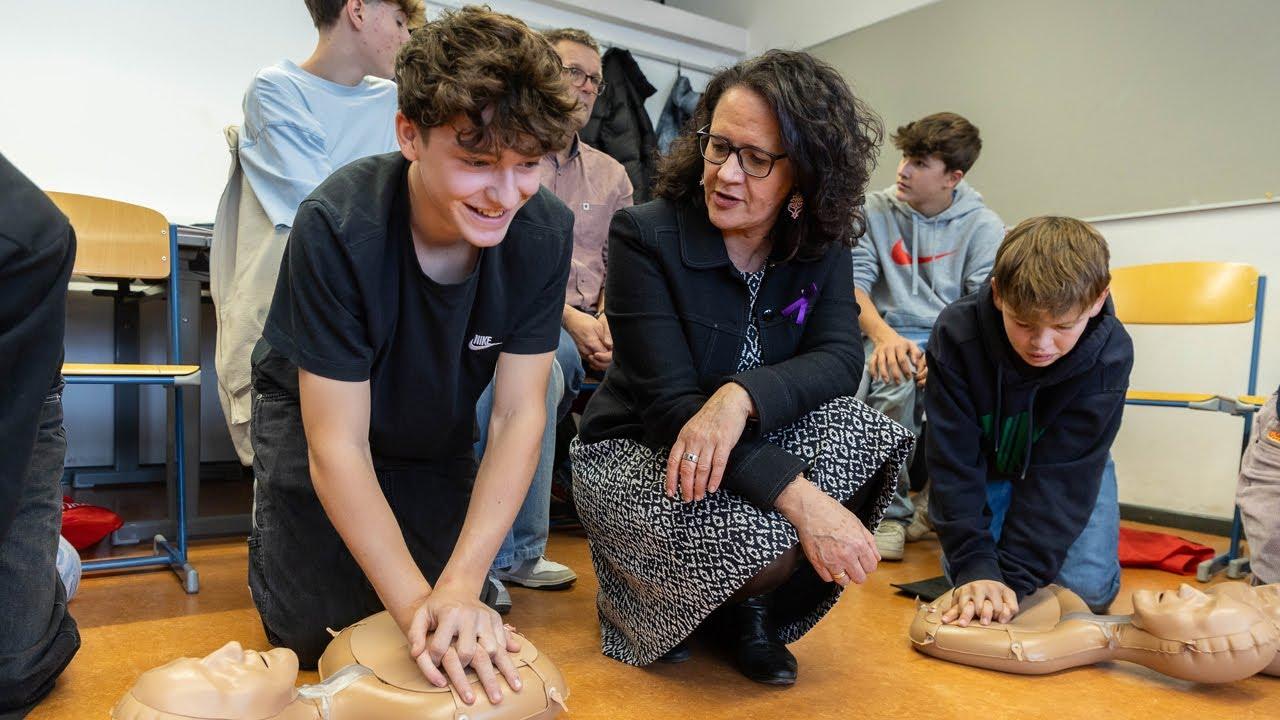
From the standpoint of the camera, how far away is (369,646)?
1101 mm

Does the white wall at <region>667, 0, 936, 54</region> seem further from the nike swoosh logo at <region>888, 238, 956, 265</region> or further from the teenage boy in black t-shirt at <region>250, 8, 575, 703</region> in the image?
the teenage boy in black t-shirt at <region>250, 8, 575, 703</region>

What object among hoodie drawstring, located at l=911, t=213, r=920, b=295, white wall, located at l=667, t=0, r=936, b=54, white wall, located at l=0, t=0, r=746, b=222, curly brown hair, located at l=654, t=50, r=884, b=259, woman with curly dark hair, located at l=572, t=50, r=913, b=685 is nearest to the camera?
woman with curly dark hair, located at l=572, t=50, r=913, b=685

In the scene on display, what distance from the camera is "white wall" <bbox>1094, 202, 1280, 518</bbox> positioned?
116 inches

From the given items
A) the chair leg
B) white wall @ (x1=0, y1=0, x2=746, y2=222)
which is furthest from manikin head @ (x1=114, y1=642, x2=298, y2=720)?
white wall @ (x1=0, y1=0, x2=746, y2=222)

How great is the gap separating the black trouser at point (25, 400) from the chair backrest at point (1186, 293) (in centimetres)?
294

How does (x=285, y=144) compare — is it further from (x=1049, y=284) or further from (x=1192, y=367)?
(x=1192, y=367)

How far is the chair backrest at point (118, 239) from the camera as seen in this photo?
228 centimetres

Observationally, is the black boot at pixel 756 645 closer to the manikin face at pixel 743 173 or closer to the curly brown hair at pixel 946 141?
the manikin face at pixel 743 173

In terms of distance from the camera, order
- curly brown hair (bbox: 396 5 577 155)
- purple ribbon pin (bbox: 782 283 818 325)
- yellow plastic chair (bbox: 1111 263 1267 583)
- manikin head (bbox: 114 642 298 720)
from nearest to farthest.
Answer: manikin head (bbox: 114 642 298 720), curly brown hair (bbox: 396 5 577 155), purple ribbon pin (bbox: 782 283 818 325), yellow plastic chair (bbox: 1111 263 1267 583)

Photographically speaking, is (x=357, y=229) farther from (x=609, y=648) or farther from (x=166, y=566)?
(x=166, y=566)

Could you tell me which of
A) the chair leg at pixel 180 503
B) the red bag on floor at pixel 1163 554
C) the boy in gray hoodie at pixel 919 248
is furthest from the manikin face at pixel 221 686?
the red bag on floor at pixel 1163 554

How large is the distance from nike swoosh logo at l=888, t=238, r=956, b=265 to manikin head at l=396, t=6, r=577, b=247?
78.2 inches

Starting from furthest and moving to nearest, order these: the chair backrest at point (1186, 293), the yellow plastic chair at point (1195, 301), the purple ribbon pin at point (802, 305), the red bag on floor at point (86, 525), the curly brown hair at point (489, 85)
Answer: the chair backrest at point (1186, 293) → the yellow plastic chair at point (1195, 301) → the red bag on floor at point (86, 525) → the purple ribbon pin at point (802, 305) → the curly brown hair at point (489, 85)

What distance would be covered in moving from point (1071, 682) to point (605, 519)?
810 mm
